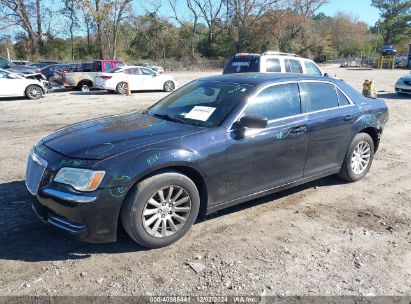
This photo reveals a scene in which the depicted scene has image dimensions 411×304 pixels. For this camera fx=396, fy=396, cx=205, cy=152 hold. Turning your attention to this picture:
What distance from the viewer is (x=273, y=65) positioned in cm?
1172

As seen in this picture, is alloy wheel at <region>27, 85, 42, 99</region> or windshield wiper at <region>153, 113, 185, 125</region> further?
alloy wheel at <region>27, 85, 42, 99</region>

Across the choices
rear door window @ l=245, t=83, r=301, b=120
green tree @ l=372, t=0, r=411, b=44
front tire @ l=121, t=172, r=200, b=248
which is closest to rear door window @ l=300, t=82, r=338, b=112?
rear door window @ l=245, t=83, r=301, b=120

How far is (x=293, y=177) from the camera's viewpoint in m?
4.77

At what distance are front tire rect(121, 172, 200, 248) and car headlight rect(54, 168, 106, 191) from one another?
1.07ft

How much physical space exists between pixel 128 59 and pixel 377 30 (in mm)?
59761

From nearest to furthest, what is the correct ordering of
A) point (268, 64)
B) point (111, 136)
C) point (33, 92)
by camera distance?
point (111, 136), point (268, 64), point (33, 92)

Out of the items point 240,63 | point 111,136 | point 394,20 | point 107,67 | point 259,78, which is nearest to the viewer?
point 111,136

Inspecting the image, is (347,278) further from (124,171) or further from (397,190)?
(397,190)

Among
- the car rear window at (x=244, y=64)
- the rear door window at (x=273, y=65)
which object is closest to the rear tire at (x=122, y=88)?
the car rear window at (x=244, y=64)

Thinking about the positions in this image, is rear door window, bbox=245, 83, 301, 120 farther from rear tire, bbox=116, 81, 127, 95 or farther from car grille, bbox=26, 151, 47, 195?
rear tire, bbox=116, 81, 127, 95

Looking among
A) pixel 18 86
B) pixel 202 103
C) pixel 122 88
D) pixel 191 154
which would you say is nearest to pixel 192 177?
pixel 191 154

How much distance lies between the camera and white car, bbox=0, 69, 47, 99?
16.0 meters

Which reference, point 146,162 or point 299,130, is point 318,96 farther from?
point 146,162

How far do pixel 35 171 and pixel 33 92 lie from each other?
14.3m
